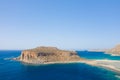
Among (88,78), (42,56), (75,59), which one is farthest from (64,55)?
(88,78)

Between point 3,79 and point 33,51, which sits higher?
point 33,51

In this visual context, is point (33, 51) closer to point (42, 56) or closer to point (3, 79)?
point (42, 56)

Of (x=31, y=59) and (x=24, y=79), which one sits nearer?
(x=24, y=79)

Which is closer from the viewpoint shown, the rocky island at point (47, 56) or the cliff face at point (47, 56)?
the rocky island at point (47, 56)

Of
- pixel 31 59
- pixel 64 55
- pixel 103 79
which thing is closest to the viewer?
pixel 103 79

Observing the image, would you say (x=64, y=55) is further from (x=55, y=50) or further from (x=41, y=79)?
(x=41, y=79)

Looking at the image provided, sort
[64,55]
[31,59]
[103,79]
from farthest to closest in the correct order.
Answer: [64,55] < [31,59] < [103,79]

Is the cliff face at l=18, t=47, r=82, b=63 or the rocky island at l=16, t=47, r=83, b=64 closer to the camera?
the rocky island at l=16, t=47, r=83, b=64

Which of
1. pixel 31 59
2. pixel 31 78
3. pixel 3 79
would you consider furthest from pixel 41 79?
pixel 31 59

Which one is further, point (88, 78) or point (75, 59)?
point (75, 59)
